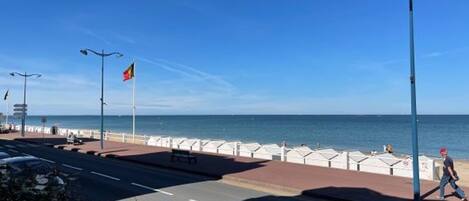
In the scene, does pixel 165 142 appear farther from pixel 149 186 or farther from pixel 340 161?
pixel 149 186

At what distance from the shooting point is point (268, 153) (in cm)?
2905

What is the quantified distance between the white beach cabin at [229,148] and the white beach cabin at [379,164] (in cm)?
1128

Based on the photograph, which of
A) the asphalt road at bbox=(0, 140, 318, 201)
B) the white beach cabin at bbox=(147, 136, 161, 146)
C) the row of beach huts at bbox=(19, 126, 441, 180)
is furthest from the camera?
the white beach cabin at bbox=(147, 136, 161, 146)

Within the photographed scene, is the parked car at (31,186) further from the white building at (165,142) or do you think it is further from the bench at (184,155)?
the white building at (165,142)

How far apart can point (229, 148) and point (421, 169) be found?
1548 cm

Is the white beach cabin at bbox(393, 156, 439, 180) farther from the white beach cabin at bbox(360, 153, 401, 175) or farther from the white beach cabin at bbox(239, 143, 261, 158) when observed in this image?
the white beach cabin at bbox(239, 143, 261, 158)

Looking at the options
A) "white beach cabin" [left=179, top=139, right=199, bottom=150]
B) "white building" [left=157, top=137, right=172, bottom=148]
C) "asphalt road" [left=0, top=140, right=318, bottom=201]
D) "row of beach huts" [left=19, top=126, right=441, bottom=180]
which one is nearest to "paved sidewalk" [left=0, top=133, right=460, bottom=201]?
"row of beach huts" [left=19, top=126, right=441, bottom=180]

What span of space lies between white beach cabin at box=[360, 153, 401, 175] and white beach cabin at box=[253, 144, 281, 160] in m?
7.34

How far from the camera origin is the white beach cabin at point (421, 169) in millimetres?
19134

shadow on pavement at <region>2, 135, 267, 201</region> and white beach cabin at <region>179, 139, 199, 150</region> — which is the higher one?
white beach cabin at <region>179, 139, 199, 150</region>

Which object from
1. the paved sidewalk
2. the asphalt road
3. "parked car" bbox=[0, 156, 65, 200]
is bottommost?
the asphalt road

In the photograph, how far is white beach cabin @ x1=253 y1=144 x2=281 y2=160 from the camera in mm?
28969

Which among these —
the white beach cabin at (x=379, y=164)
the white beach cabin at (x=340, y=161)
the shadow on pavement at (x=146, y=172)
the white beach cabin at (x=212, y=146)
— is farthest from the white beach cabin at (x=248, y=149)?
the white beach cabin at (x=379, y=164)

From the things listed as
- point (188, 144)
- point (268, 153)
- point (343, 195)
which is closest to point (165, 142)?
point (188, 144)
